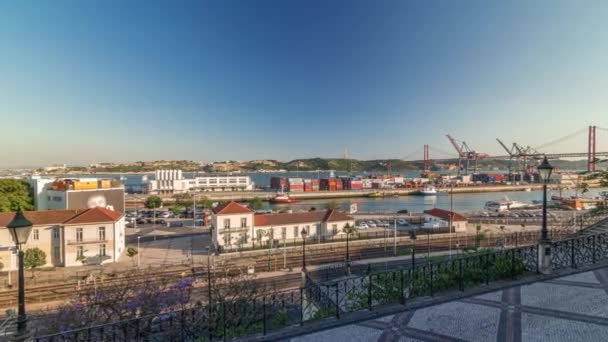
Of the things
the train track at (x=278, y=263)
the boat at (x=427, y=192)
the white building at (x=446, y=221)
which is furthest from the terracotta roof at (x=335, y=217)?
the boat at (x=427, y=192)

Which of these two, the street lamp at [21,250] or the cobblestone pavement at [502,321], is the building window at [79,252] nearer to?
the street lamp at [21,250]

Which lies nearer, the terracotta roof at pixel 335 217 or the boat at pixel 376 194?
the terracotta roof at pixel 335 217

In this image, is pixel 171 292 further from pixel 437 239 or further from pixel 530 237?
pixel 530 237

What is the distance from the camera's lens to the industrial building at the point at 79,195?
2719cm

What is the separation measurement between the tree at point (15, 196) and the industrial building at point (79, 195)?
2.71ft

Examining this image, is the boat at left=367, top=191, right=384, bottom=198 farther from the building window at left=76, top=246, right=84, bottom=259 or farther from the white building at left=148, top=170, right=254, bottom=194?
the building window at left=76, top=246, right=84, bottom=259

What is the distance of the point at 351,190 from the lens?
8238 cm

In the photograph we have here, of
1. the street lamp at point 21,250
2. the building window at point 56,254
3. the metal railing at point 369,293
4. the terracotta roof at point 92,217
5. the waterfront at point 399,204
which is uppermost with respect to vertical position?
the street lamp at point 21,250

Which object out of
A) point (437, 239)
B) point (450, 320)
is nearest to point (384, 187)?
point (437, 239)

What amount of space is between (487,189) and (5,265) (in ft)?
314

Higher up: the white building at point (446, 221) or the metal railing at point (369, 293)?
the metal railing at point (369, 293)

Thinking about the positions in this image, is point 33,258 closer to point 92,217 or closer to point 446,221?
point 92,217

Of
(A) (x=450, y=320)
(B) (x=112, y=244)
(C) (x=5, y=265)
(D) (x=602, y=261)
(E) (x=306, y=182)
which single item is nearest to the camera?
(A) (x=450, y=320)

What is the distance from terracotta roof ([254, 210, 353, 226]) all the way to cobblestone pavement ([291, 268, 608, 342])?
64.2 ft
